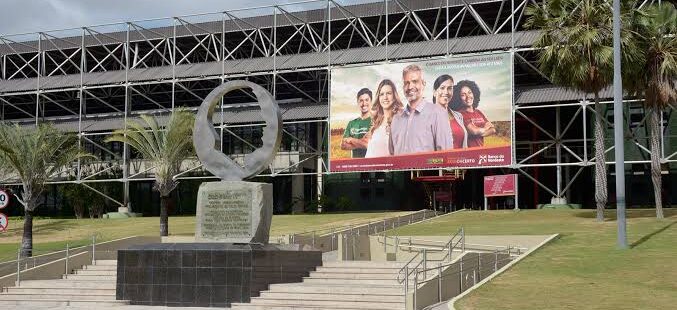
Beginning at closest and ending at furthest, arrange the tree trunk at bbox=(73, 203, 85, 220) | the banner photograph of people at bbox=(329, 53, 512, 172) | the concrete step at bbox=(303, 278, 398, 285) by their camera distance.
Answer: the concrete step at bbox=(303, 278, 398, 285) → the banner photograph of people at bbox=(329, 53, 512, 172) → the tree trunk at bbox=(73, 203, 85, 220)

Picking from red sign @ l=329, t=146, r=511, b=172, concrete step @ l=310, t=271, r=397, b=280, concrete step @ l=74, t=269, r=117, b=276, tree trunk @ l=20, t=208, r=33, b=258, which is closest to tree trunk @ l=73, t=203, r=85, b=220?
red sign @ l=329, t=146, r=511, b=172

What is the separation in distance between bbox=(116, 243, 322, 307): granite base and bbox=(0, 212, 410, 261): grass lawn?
16.6 metres

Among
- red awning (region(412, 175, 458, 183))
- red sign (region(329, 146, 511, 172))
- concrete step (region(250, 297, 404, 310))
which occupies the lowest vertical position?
concrete step (region(250, 297, 404, 310))

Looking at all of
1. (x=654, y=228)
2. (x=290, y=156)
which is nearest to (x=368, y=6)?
(x=290, y=156)

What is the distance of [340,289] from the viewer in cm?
1947

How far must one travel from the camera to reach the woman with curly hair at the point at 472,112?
149 ft

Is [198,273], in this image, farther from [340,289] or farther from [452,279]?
[452,279]

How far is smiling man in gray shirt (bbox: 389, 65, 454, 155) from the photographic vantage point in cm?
4622

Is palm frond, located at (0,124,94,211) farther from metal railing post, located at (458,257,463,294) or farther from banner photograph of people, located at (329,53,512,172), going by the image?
metal railing post, located at (458,257,463,294)

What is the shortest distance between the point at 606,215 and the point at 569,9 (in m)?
9.32

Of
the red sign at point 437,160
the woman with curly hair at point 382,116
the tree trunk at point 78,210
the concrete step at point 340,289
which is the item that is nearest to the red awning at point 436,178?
the red sign at point 437,160

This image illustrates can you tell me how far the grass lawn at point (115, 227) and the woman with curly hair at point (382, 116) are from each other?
3.80m

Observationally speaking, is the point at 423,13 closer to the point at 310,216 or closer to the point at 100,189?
the point at 310,216

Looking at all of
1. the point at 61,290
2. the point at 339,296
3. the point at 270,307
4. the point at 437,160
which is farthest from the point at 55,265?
the point at 437,160
